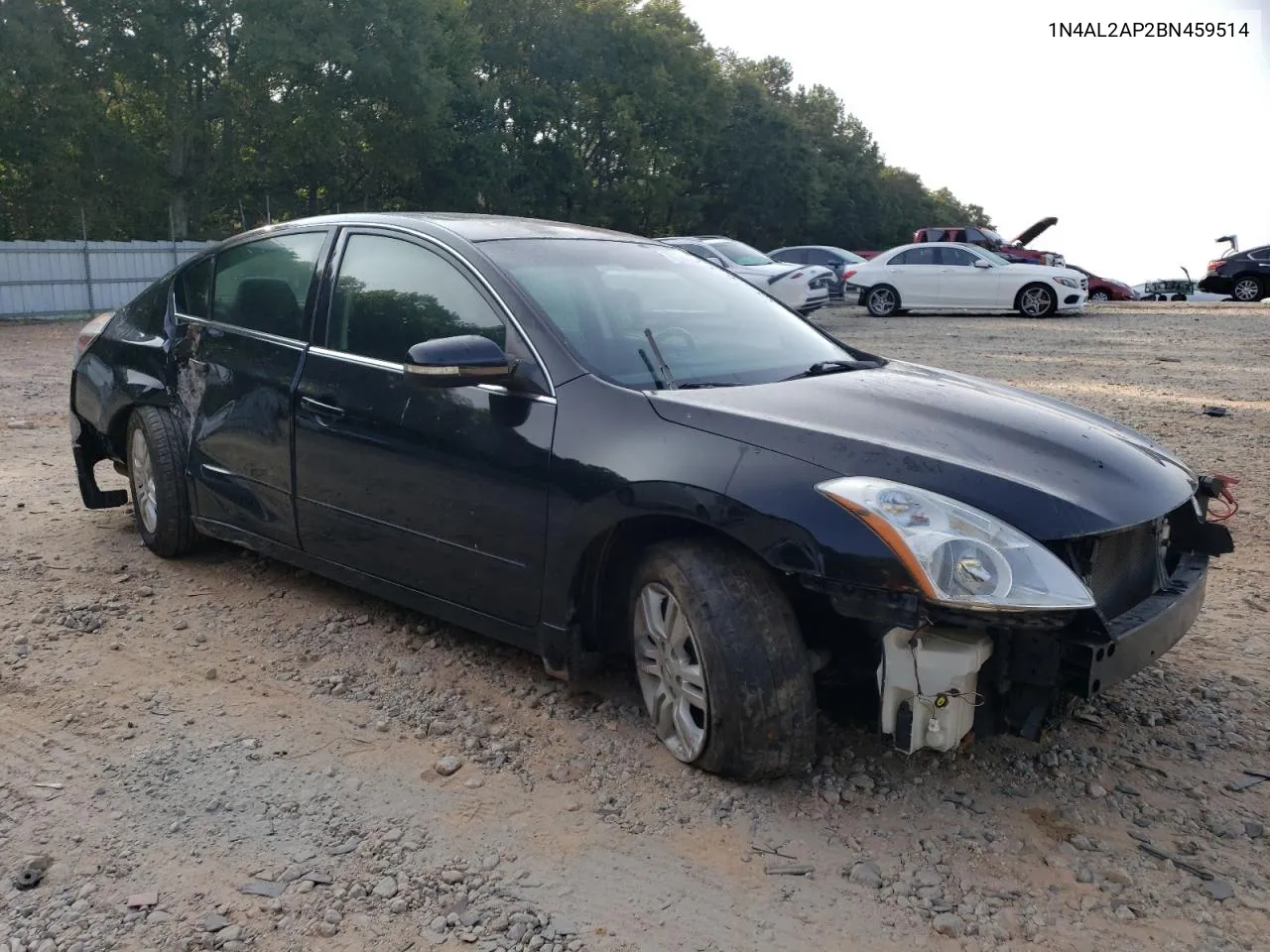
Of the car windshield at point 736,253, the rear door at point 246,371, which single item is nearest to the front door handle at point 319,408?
the rear door at point 246,371

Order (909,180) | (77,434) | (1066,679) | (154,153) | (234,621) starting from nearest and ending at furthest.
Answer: (1066,679) → (234,621) → (77,434) → (154,153) → (909,180)

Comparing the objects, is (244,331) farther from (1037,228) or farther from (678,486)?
(1037,228)

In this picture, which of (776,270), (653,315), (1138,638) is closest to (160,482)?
(653,315)

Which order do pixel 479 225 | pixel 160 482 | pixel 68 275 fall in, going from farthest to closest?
pixel 68 275, pixel 160 482, pixel 479 225

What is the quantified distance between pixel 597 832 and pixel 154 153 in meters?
31.9

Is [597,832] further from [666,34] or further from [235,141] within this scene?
[666,34]

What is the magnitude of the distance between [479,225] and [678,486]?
5.21ft

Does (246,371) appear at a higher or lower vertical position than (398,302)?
lower

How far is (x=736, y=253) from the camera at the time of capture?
21.7 metres

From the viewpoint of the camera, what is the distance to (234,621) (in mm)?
4461

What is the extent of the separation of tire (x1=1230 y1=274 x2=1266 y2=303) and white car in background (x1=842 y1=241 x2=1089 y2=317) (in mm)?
6163

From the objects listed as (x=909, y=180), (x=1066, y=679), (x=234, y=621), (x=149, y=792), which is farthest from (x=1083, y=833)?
(x=909, y=180)

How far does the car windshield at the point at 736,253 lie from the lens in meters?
21.3

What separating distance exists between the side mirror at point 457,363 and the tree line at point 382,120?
1038 inches
